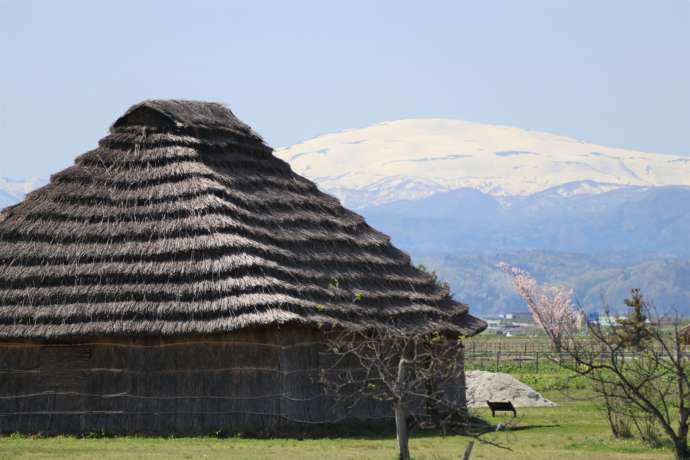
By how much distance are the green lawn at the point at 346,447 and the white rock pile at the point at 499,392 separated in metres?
8.66

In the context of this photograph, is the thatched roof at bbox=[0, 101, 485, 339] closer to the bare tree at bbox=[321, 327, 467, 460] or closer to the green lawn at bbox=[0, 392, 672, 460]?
the bare tree at bbox=[321, 327, 467, 460]

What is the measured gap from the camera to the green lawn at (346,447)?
953 inches

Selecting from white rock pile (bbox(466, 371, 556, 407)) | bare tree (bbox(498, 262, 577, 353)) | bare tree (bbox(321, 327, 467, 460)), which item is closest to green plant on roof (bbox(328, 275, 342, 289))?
bare tree (bbox(321, 327, 467, 460))

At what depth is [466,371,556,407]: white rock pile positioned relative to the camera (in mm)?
40500

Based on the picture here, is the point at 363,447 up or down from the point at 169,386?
down

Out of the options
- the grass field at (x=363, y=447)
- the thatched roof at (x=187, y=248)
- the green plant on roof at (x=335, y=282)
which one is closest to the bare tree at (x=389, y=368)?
the thatched roof at (x=187, y=248)

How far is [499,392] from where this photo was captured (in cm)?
4119

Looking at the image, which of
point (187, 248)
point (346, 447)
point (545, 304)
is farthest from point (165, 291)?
point (545, 304)

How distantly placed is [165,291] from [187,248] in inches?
43.6

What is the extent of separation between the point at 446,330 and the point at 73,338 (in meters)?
9.73

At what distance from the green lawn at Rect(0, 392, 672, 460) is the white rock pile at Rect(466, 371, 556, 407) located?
8.66 meters

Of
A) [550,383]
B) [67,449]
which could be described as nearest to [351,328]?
[67,449]

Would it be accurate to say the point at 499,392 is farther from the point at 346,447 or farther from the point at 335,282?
the point at 346,447

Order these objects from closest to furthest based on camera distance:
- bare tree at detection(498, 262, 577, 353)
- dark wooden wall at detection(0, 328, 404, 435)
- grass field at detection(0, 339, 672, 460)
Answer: grass field at detection(0, 339, 672, 460) → dark wooden wall at detection(0, 328, 404, 435) → bare tree at detection(498, 262, 577, 353)
